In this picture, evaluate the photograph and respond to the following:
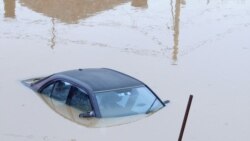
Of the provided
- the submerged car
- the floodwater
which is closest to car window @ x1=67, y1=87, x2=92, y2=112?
the submerged car

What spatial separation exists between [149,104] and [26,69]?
4.46 m

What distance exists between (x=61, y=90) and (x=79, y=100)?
0.63 m

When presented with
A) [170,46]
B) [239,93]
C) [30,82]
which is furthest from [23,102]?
[170,46]

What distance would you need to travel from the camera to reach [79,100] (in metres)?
7.99

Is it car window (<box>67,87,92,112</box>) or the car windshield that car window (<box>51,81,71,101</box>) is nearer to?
car window (<box>67,87,92,112</box>)

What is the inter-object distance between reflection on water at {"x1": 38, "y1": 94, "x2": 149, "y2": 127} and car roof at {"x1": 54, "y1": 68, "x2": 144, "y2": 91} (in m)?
0.48

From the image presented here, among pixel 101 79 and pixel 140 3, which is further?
pixel 140 3

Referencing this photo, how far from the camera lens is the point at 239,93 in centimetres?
1063

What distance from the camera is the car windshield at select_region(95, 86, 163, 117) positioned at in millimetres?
7707

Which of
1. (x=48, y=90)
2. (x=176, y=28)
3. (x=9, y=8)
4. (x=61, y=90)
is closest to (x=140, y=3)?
(x=176, y=28)

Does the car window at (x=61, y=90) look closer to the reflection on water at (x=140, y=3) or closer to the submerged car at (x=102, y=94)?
the submerged car at (x=102, y=94)

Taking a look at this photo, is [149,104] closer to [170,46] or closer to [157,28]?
[170,46]

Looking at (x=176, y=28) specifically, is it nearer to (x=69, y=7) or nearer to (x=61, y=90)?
(x=69, y=7)

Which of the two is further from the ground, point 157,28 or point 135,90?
point 135,90
